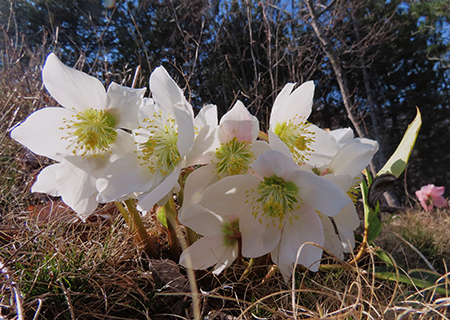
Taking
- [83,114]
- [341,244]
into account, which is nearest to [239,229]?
[341,244]

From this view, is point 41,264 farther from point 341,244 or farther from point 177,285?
point 341,244

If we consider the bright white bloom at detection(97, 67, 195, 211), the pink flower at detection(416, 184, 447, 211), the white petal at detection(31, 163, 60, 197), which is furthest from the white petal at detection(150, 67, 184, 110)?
the pink flower at detection(416, 184, 447, 211)

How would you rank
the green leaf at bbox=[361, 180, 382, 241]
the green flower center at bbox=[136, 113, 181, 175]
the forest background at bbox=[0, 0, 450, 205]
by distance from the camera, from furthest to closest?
the forest background at bbox=[0, 0, 450, 205] → the green leaf at bbox=[361, 180, 382, 241] → the green flower center at bbox=[136, 113, 181, 175]

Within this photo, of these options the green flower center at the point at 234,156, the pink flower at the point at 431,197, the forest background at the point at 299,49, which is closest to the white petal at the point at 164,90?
the green flower center at the point at 234,156

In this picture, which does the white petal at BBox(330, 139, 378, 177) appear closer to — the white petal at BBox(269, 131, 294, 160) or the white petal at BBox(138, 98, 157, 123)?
the white petal at BBox(269, 131, 294, 160)

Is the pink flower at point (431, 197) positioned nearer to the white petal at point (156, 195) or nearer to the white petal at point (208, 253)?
the white petal at point (208, 253)

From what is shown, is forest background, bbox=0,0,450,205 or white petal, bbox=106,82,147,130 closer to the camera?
white petal, bbox=106,82,147,130
